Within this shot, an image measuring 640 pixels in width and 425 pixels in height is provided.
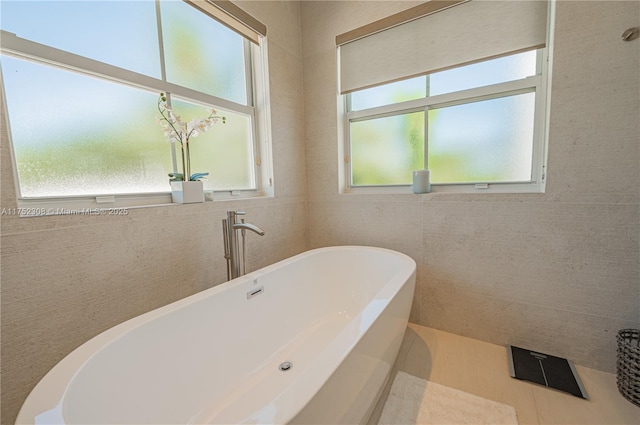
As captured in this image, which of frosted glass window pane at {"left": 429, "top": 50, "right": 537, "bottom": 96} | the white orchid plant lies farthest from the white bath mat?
frosted glass window pane at {"left": 429, "top": 50, "right": 537, "bottom": 96}

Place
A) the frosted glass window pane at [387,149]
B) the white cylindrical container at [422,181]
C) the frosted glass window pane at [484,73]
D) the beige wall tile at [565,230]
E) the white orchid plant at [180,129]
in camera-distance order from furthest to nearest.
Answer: the frosted glass window pane at [387,149], the white cylindrical container at [422,181], the frosted glass window pane at [484,73], the white orchid plant at [180,129], the beige wall tile at [565,230]

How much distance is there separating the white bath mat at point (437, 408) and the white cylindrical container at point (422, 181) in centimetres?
121

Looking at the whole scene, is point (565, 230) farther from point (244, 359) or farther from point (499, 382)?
point (244, 359)

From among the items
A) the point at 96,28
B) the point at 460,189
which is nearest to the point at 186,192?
the point at 96,28

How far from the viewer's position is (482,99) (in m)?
1.74

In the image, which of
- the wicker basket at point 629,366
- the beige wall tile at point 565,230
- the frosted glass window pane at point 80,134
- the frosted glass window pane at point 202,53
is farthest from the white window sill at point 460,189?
the frosted glass window pane at point 80,134

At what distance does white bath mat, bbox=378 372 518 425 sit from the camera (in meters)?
1.15

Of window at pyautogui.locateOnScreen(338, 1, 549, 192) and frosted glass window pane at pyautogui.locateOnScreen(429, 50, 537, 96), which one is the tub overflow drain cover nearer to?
window at pyautogui.locateOnScreen(338, 1, 549, 192)

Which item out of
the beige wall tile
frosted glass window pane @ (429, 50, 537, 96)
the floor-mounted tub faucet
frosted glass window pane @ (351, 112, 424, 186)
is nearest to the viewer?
the beige wall tile

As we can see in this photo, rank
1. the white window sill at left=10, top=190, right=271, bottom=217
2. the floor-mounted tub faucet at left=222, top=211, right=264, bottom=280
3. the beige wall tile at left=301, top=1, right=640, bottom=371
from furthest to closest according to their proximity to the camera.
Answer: the floor-mounted tub faucet at left=222, top=211, right=264, bottom=280, the beige wall tile at left=301, top=1, right=640, bottom=371, the white window sill at left=10, top=190, right=271, bottom=217

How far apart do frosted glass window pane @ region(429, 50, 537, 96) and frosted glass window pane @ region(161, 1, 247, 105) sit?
147cm

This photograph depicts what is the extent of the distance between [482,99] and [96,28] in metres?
2.25

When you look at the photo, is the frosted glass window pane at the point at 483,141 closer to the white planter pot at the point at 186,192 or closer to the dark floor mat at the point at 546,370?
the dark floor mat at the point at 546,370

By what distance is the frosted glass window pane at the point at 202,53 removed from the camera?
1.51 metres
